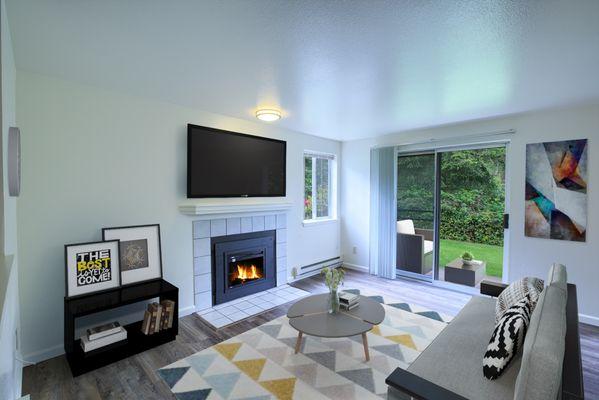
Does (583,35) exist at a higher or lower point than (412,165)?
higher

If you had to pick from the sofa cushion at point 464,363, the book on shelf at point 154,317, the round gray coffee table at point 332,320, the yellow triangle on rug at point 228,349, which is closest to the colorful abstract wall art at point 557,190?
the sofa cushion at point 464,363

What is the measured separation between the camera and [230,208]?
3541 millimetres

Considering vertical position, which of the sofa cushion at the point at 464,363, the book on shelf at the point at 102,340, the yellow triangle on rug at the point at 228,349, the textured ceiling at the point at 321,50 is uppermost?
the textured ceiling at the point at 321,50

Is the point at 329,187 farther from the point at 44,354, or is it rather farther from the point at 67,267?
the point at 44,354

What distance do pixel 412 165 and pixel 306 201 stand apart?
181cm

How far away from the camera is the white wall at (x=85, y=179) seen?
2.38m

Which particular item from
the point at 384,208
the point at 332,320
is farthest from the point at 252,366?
the point at 384,208

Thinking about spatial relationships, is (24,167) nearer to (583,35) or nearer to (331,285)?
(331,285)

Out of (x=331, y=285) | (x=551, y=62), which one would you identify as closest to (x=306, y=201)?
(x=331, y=285)

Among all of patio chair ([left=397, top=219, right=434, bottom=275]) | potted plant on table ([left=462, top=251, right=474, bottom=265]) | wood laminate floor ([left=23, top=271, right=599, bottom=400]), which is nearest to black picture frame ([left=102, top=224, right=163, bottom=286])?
wood laminate floor ([left=23, top=271, right=599, bottom=400])

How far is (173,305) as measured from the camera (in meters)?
2.79

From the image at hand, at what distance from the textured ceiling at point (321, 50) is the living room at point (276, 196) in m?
0.02

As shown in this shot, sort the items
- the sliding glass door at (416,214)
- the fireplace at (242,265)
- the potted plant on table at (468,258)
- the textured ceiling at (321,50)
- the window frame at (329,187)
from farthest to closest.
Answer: the window frame at (329,187)
the sliding glass door at (416,214)
the potted plant on table at (468,258)
the fireplace at (242,265)
the textured ceiling at (321,50)

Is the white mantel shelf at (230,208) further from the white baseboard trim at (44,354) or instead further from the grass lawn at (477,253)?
the grass lawn at (477,253)
